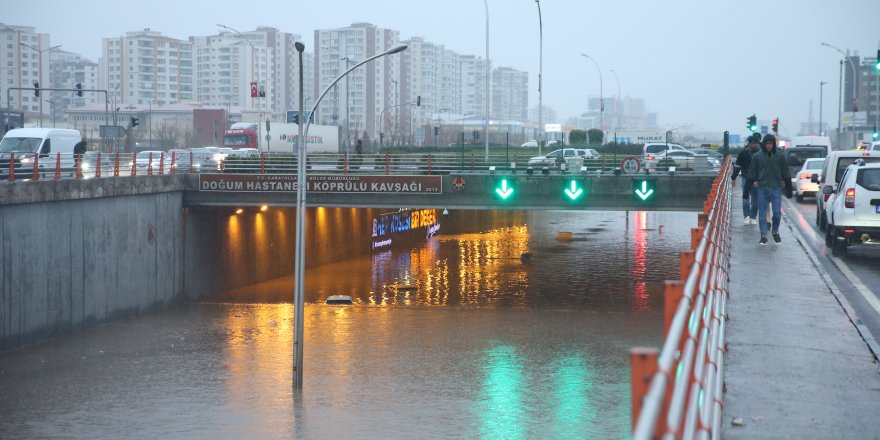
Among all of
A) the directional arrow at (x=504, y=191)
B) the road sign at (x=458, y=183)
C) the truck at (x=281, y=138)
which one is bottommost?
the directional arrow at (x=504, y=191)

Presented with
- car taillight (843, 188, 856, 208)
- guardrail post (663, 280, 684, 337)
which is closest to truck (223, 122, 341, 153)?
car taillight (843, 188, 856, 208)

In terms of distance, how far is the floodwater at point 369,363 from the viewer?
1956 cm

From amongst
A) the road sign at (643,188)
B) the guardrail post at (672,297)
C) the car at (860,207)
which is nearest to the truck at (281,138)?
the road sign at (643,188)

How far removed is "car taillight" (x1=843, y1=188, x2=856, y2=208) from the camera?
1928 centimetres

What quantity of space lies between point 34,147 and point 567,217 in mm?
44124

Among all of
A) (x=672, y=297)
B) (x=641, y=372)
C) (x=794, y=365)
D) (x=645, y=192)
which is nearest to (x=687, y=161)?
(x=645, y=192)

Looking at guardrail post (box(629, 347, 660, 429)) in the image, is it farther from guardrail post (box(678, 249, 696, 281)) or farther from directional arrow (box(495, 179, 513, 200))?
directional arrow (box(495, 179, 513, 200))

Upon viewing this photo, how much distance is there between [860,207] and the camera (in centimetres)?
1920

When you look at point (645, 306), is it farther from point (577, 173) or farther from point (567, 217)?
point (567, 217)

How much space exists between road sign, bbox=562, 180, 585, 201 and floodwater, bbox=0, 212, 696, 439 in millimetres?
3544

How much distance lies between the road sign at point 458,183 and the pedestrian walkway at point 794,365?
24062 millimetres

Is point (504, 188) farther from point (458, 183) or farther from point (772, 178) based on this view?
point (772, 178)

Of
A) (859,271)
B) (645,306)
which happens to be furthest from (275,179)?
(859,271)

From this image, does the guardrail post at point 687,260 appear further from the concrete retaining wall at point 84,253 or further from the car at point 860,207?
the concrete retaining wall at point 84,253
